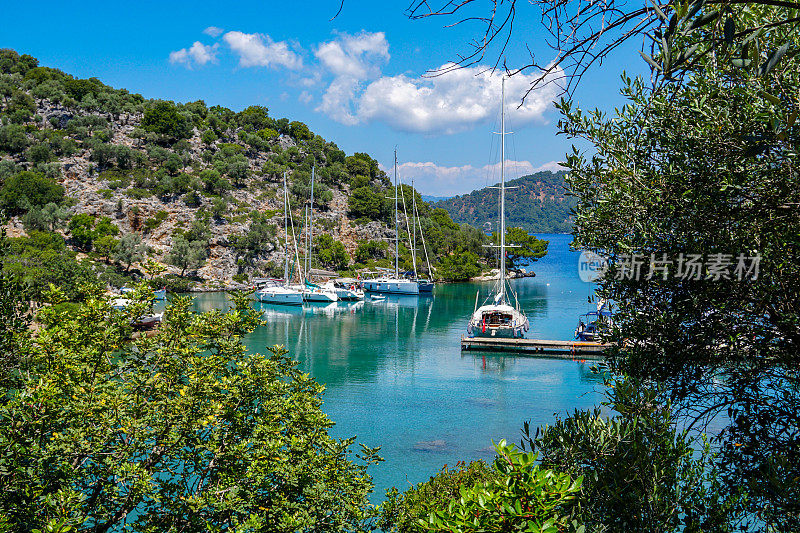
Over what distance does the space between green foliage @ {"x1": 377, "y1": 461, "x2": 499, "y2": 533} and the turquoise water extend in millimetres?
2538

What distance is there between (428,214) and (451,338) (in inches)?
1695

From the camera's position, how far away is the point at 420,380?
22.8m

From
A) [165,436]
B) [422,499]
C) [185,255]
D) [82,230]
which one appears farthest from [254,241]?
[165,436]

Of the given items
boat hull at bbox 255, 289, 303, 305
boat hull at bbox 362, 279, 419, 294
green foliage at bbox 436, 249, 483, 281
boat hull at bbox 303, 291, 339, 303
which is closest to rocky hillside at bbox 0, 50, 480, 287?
green foliage at bbox 436, 249, 483, 281

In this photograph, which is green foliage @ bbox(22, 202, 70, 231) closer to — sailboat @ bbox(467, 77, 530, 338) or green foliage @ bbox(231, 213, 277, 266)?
green foliage @ bbox(231, 213, 277, 266)

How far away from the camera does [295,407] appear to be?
266 inches

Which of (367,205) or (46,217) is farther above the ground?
(367,205)

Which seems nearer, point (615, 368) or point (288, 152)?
point (615, 368)

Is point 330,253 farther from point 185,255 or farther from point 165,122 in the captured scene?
point 165,122

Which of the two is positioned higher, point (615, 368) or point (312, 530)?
point (615, 368)

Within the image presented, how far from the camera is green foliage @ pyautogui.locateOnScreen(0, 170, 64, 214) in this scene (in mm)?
43219

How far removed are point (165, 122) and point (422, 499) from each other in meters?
64.0

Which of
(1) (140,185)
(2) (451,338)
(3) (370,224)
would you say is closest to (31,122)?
(1) (140,185)

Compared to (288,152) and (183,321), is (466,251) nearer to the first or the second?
(288,152)
